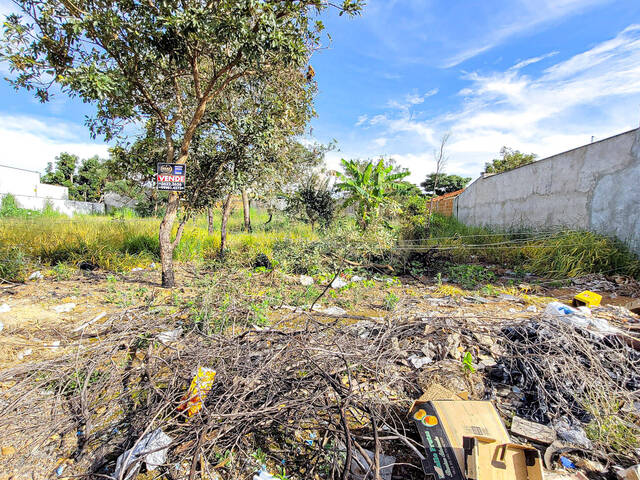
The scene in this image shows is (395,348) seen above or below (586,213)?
below

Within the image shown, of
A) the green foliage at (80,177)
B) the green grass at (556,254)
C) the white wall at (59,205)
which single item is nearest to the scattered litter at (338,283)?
the green grass at (556,254)

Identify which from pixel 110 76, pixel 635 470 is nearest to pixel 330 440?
pixel 635 470

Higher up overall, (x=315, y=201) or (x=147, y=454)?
(x=315, y=201)

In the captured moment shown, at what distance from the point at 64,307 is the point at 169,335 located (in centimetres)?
200

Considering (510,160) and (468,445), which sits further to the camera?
(510,160)

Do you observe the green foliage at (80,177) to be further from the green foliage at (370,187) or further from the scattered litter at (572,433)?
the scattered litter at (572,433)

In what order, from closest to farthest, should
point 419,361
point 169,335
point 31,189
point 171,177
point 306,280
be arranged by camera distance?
point 419,361, point 169,335, point 171,177, point 306,280, point 31,189

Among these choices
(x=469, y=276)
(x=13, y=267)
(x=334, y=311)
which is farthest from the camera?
(x=469, y=276)

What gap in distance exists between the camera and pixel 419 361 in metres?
2.26

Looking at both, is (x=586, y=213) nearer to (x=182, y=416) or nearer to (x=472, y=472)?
(x=472, y=472)

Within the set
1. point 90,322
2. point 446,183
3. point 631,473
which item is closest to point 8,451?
point 90,322

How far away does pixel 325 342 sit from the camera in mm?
2289

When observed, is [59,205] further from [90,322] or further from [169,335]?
[169,335]

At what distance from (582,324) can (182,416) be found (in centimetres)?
314
